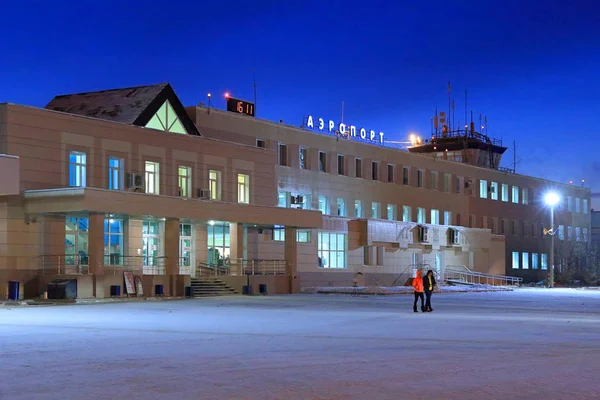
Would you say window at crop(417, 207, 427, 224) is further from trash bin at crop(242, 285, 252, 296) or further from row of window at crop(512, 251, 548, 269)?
trash bin at crop(242, 285, 252, 296)

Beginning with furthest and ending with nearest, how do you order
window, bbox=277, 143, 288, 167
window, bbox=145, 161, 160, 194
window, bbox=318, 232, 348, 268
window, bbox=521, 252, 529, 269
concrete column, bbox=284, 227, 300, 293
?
1. window, bbox=521, 252, 529, 269
2. window, bbox=318, 232, 348, 268
3. window, bbox=277, 143, 288, 167
4. concrete column, bbox=284, 227, 300, 293
5. window, bbox=145, 161, 160, 194

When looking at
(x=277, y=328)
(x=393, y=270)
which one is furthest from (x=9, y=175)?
(x=393, y=270)

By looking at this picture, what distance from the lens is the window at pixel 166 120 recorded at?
50.9 metres

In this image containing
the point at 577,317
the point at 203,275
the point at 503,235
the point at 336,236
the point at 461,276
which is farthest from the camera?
the point at 503,235

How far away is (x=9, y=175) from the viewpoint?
40812 mm

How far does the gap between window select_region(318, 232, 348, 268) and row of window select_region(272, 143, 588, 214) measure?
4864mm

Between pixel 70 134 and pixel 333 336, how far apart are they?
27.1 meters

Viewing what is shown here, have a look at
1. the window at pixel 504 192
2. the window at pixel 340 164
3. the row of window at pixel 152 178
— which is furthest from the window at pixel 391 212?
the window at pixel 504 192

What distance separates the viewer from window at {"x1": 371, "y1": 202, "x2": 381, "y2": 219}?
70.9 meters

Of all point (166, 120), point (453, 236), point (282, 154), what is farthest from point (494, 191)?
point (166, 120)

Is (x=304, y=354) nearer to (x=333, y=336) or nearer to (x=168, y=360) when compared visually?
(x=168, y=360)

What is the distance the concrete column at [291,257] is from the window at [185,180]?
254 inches

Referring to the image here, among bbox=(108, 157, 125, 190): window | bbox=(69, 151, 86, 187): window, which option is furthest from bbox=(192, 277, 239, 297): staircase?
bbox=(69, 151, 86, 187): window

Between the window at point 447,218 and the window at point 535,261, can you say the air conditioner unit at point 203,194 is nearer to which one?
the window at point 447,218
